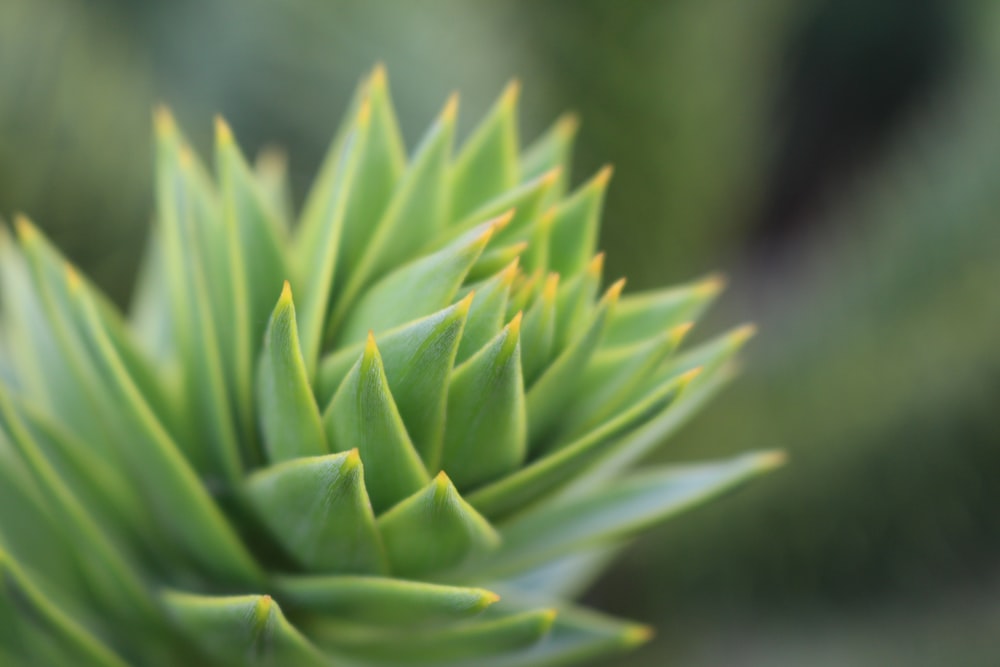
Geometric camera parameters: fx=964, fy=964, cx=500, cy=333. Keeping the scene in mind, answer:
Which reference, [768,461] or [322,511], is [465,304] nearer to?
[322,511]

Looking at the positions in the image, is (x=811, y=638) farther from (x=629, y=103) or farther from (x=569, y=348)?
(x=569, y=348)

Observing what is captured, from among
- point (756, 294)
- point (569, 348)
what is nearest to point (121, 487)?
point (569, 348)

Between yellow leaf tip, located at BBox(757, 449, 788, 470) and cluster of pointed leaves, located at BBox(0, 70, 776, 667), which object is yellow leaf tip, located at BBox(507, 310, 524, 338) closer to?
cluster of pointed leaves, located at BBox(0, 70, 776, 667)

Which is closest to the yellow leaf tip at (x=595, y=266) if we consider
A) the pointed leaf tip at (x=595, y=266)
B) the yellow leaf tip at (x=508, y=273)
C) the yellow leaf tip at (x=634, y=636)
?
the pointed leaf tip at (x=595, y=266)

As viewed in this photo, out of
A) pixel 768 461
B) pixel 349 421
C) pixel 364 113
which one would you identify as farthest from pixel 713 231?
pixel 349 421

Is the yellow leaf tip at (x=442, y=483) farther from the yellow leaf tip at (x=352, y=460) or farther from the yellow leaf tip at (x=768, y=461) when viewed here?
the yellow leaf tip at (x=768, y=461)
